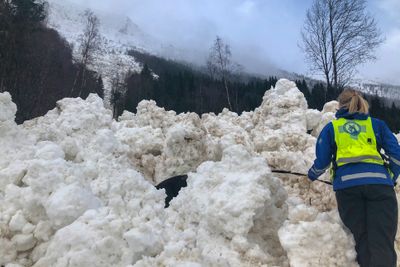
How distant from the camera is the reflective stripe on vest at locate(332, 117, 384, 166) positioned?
3.29 meters

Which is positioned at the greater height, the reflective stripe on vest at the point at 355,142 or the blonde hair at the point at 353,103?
the blonde hair at the point at 353,103

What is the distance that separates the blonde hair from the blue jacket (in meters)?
0.04

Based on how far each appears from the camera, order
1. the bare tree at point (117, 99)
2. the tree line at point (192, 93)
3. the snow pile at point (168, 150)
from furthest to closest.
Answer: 1. the tree line at point (192, 93)
2. the bare tree at point (117, 99)
3. the snow pile at point (168, 150)

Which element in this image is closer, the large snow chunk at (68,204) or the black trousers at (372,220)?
the black trousers at (372,220)

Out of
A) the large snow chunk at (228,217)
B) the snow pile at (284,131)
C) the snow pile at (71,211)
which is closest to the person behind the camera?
the snow pile at (71,211)

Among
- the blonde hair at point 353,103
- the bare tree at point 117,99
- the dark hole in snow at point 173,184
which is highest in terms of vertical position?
the blonde hair at point 353,103

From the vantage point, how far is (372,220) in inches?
125

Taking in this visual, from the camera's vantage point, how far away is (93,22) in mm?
22797

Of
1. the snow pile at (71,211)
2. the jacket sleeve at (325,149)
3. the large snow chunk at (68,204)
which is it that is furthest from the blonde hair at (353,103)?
the large snow chunk at (68,204)

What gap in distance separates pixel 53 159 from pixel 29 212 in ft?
2.37

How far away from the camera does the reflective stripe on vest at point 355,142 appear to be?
3.29 metres

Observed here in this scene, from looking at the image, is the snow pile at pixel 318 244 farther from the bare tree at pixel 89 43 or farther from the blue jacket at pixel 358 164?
the bare tree at pixel 89 43

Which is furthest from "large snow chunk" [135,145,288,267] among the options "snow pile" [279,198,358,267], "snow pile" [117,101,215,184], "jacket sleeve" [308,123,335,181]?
"snow pile" [117,101,215,184]

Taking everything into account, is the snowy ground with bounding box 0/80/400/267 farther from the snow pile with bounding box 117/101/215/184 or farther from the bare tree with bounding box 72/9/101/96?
the bare tree with bounding box 72/9/101/96
